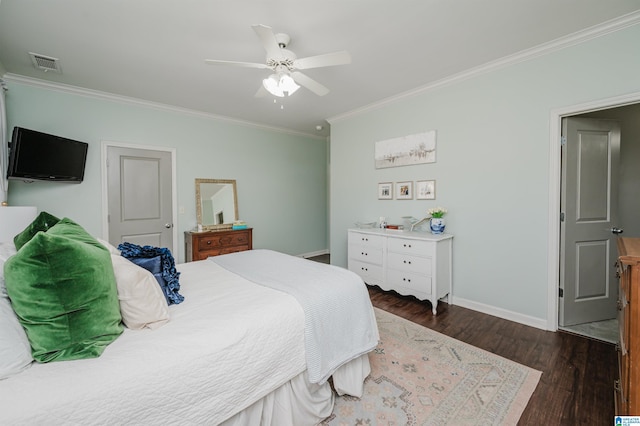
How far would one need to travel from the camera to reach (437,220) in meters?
3.16

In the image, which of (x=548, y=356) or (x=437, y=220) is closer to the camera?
(x=548, y=356)

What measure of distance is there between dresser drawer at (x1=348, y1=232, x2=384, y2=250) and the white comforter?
2162 mm

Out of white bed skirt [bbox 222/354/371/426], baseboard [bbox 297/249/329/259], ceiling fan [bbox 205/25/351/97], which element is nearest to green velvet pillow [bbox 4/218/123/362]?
white bed skirt [bbox 222/354/371/426]

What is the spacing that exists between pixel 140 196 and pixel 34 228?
8.35 ft

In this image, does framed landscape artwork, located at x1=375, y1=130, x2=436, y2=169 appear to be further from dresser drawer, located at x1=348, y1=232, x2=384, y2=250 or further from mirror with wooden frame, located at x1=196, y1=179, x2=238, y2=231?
mirror with wooden frame, located at x1=196, y1=179, x2=238, y2=231

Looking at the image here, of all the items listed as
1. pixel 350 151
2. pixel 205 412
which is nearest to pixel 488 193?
pixel 350 151

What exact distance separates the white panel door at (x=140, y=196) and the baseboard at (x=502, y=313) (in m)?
4.08

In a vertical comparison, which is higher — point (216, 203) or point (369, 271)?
point (216, 203)

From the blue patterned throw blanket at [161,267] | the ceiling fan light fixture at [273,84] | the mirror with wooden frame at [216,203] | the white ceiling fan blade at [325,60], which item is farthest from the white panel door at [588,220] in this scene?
the mirror with wooden frame at [216,203]

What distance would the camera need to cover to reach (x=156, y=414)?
36.7 inches

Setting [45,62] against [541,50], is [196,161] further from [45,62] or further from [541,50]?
[541,50]

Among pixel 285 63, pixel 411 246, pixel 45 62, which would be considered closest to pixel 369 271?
pixel 411 246

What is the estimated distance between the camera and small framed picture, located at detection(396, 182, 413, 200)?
140 inches

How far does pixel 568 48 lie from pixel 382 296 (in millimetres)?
3134
